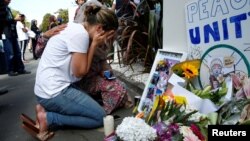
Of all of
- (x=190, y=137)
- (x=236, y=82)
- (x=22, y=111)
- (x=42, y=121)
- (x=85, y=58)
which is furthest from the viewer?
(x=22, y=111)

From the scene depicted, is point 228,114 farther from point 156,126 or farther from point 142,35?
point 142,35

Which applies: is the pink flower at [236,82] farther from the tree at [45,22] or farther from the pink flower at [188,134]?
the tree at [45,22]

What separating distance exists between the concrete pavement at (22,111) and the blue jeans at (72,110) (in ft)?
0.36

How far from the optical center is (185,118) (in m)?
2.88

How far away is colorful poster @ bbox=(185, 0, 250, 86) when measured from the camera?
303 cm

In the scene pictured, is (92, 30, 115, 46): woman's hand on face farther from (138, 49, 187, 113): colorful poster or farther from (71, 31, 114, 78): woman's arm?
(138, 49, 187, 113): colorful poster

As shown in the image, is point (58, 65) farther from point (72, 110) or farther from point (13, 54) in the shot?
point (13, 54)

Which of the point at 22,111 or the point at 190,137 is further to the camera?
the point at 22,111

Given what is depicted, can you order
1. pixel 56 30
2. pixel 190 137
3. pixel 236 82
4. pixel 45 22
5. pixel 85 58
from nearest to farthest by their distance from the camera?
pixel 190 137
pixel 236 82
pixel 85 58
pixel 56 30
pixel 45 22

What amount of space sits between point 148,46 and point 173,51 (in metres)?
2.11

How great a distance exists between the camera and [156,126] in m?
2.84

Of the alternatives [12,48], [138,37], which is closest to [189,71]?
[138,37]

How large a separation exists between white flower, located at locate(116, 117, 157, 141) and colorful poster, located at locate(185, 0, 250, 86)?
0.90m

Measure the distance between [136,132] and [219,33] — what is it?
1.15 m
